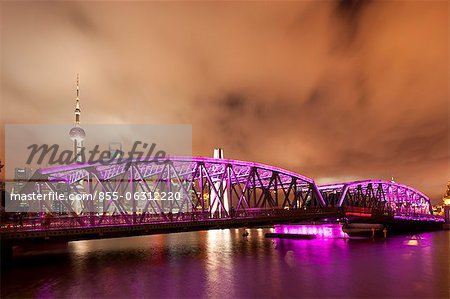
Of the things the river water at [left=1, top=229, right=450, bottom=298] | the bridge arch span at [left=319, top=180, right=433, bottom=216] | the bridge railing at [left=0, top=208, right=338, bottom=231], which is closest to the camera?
the river water at [left=1, top=229, right=450, bottom=298]

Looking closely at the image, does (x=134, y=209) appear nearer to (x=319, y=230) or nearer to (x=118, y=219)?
(x=118, y=219)

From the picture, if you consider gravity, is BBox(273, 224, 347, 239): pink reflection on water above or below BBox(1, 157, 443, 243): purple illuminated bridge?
below

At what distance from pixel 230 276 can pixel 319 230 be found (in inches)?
2042

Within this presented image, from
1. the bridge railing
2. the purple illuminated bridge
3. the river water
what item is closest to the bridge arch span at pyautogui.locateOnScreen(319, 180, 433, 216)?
the purple illuminated bridge

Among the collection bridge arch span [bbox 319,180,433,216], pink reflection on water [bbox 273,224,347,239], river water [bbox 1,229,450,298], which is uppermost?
bridge arch span [bbox 319,180,433,216]

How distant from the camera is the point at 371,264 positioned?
44.3 metres

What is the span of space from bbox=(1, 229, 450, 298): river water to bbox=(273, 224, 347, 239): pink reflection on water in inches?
1155

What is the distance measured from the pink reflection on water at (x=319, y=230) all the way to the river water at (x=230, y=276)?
96.2 ft

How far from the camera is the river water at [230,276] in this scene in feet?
101

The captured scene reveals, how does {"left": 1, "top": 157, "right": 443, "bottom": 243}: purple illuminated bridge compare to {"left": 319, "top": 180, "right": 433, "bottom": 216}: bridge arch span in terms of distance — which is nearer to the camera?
{"left": 1, "top": 157, "right": 443, "bottom": 243}: purple illuminated bridge

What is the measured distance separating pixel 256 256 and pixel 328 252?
40.3 feet

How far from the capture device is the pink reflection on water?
3250 inches

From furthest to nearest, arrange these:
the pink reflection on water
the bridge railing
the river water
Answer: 1. the pink reflection on water
2. the bridge railing
3. the river water

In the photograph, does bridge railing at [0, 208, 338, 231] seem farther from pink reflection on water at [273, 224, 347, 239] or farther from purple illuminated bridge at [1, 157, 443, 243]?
pink reflection on water at [273, 224, 347, 239]
